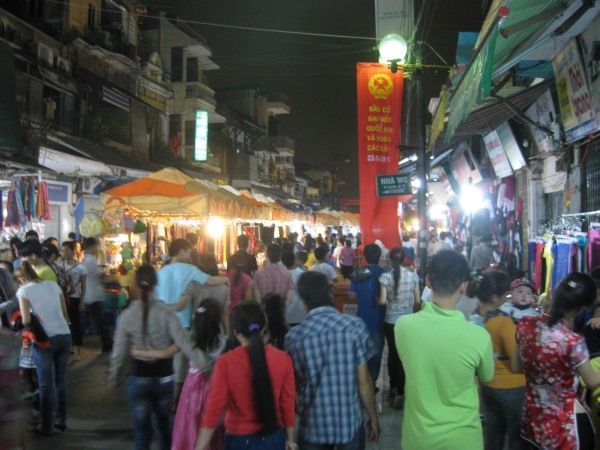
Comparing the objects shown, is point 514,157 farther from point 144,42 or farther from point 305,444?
point 144,42

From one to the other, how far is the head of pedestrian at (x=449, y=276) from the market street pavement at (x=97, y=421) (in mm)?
3098

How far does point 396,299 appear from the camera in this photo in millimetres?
6734

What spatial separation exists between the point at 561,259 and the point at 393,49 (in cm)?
507

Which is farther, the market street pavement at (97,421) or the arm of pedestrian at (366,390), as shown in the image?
the market street pavement at (97,421)

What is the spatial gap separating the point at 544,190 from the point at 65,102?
590 inches

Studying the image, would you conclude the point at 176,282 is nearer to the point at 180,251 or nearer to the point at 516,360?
the point at 180,251

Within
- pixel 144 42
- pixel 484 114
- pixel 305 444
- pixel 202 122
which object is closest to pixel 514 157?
pixel 484 114

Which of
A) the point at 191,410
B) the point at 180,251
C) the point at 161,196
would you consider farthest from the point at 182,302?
the point at 161,196

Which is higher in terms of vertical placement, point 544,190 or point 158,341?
point 544,190

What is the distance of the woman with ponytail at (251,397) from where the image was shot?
3262mm

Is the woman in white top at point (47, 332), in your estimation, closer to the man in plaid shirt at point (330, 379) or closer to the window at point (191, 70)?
the man in plaid shirt at point (330, 379)

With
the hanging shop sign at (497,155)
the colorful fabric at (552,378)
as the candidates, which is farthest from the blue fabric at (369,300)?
the hanging shop sign at (497,155)

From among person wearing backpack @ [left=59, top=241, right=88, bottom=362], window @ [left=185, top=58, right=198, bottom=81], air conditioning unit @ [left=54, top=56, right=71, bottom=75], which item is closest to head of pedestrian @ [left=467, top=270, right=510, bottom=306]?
person wearing backpack @ [left=59, top=241, right=88, bottom=362]

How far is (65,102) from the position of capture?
61.3 ft
